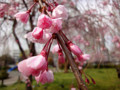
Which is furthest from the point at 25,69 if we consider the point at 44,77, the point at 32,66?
the point at 44,77

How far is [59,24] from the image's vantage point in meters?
0.49

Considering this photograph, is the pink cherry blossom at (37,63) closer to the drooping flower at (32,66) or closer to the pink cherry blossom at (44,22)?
the drooping flower at (32,66)

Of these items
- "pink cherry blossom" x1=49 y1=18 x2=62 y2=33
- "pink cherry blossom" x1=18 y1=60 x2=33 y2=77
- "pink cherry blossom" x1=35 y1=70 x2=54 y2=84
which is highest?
"pink cherry blossom" x1=49 y1=18 x2=62 y2=33

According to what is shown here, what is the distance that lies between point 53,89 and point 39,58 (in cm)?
380

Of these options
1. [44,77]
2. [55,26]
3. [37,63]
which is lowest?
[44,77]

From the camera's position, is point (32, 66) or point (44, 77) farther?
point (44, 77)

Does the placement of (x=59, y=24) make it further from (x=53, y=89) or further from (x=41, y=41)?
(x=53, y=89)

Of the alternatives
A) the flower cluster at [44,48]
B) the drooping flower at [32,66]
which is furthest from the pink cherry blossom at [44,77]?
the drooping flower at [32,66]

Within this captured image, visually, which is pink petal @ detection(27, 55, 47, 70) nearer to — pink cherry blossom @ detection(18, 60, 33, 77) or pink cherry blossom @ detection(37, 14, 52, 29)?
pink cherry blossom @ detection(18, 60, 33, 77)

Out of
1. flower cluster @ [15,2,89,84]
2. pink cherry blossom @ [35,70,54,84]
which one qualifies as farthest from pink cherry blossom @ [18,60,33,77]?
pink cherry blossom @ [35,70,54,84]

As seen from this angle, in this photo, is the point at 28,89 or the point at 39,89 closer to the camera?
the point at 28,89

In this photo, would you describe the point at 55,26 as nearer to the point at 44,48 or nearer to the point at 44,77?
the point at 44,48

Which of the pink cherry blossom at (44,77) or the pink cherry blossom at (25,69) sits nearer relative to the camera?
the pink cherry blossom at (25,69)

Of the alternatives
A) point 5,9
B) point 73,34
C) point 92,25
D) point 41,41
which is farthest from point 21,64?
point 73,34
